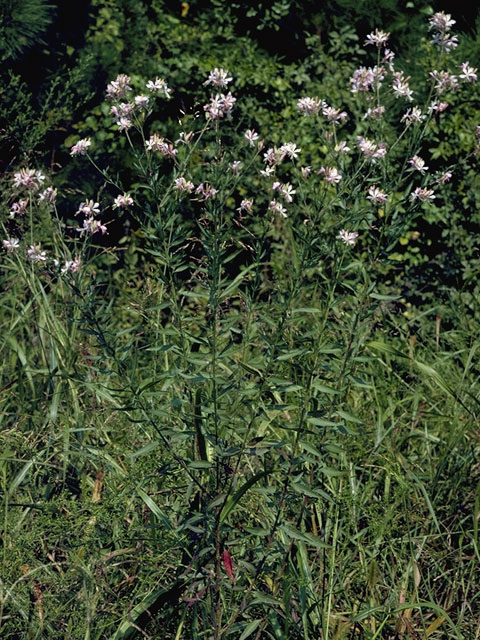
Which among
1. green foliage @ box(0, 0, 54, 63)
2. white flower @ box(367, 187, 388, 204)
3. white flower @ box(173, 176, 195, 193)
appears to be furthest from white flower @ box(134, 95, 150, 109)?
green foliage @ box(0, 0, 54, 63)

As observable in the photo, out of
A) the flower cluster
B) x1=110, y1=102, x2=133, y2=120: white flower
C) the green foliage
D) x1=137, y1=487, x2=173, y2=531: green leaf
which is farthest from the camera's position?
the green foliage

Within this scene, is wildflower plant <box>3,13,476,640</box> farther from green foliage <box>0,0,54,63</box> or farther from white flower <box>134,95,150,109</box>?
green foliage <box>0,0,54,63</box>

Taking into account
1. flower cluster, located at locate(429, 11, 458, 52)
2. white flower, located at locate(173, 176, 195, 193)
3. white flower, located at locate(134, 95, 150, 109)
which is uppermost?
flower cluster, located at locate(429, 11, 458, 52)

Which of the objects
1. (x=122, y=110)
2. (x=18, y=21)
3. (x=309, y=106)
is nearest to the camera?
(x=122, y=110)

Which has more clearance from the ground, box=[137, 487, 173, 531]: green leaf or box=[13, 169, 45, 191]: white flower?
box=[13, 169, 45, 191]: white flower

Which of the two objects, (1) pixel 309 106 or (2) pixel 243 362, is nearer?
(2) pixel 243 362

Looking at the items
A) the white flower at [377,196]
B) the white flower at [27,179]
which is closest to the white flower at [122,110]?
the white flower at [27,179]

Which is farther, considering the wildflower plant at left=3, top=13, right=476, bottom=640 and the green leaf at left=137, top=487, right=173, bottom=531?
the green leaf at left=137, top=487, right=173, bottom=531

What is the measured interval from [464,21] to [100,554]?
4.49 meters

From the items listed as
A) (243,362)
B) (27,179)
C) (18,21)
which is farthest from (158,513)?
(18,21)

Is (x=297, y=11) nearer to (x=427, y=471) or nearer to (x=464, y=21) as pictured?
(x=464, y=21)

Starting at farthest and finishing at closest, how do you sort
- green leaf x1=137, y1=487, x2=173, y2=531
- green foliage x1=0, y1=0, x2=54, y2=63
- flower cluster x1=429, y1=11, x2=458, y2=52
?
green foliage x1=0, y1=0, x2=54, y2=63 < flower cluster x1=429, y1=11, x2=458, y2=52 < green leaf x1=137, y1=487, x2=173, y2=531

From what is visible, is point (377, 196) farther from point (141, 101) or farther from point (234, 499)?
point (234, 499)

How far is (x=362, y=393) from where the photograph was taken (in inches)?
146
